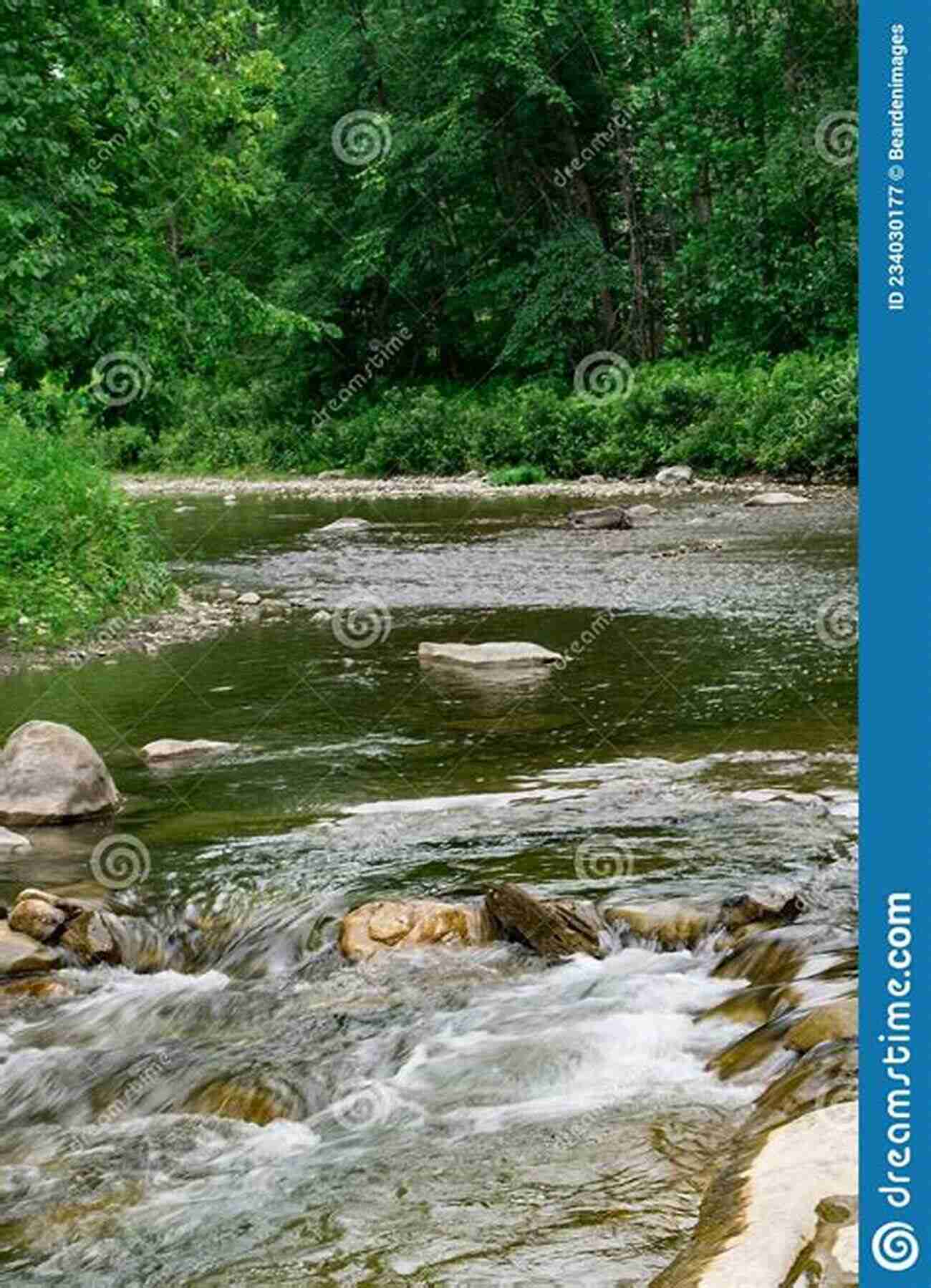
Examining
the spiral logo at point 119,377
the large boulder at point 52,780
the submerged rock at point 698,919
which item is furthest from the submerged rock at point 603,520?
the submerged rock at point 698,919

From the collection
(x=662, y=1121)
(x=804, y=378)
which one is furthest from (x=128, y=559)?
(x=804, y=378)

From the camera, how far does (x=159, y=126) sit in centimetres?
1642

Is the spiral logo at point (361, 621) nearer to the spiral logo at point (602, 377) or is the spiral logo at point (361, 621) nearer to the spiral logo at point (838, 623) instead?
the spiral logo at point (838, 623)

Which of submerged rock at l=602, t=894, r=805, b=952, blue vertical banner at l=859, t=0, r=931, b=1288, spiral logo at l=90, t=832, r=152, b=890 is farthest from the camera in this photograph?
spiral logo at l=90, t=832, r=152, b=890

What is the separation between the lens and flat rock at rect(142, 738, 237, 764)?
30.5 ft

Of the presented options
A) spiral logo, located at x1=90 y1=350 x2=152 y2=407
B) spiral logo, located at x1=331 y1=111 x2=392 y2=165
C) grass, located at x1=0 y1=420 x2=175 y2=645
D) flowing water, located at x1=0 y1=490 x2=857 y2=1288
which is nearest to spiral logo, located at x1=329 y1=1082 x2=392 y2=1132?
flowing water, located at x1=0 y1=490 x2=857 y2=1288

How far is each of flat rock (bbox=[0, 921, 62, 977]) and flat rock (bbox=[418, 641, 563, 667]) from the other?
547cm

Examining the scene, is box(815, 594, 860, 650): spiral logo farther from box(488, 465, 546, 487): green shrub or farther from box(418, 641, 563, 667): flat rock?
box(488, 465, 546, 487): green shrub

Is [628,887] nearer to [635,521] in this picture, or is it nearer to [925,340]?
[925,340]

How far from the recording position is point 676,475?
27016 millimetres

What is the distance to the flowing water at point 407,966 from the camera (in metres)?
3.94

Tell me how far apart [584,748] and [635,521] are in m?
12.6

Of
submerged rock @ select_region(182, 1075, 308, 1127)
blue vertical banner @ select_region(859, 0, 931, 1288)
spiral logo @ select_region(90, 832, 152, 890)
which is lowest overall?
submerged rock @ select_region(182, 1075, 308, 1127)

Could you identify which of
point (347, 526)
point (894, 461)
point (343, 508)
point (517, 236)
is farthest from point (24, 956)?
point (517, 236)
